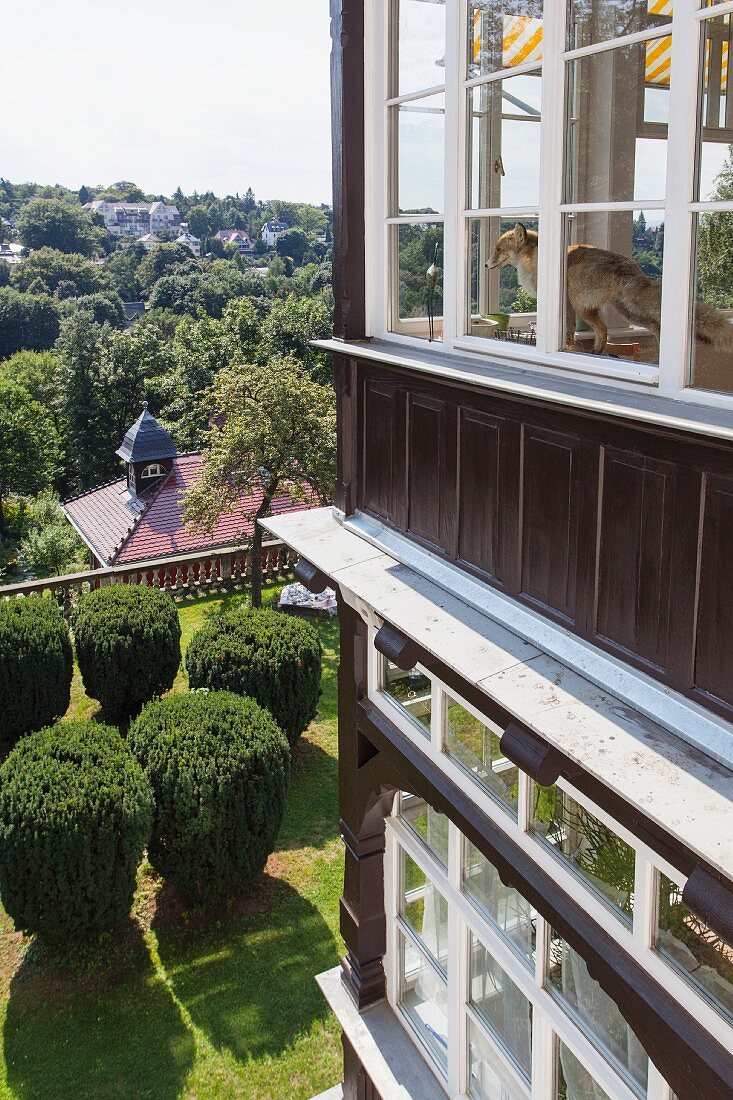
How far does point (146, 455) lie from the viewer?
1939 centimetres

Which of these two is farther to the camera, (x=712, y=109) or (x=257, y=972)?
(x=257, y=972)

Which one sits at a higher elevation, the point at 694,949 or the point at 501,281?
the point at 501,281

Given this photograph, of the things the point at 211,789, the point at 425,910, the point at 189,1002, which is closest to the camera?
the point at 425,910

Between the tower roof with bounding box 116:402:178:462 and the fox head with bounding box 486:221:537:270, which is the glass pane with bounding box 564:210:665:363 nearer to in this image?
the fox head with bounding box 486:221:537:270

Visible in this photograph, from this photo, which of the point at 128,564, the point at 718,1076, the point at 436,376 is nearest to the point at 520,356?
the point at 436,376

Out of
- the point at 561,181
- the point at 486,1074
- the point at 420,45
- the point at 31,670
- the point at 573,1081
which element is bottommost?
the point at 31,670

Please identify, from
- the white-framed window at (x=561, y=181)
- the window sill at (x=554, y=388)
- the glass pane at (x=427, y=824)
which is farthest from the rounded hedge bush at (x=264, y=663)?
the white-framed window at (x=561, y=181)

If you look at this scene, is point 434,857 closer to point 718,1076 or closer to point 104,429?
point 718,1076

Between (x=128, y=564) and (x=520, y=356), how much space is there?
1429cm

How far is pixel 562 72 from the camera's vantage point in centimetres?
302

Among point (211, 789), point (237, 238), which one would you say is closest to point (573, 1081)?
point (211, 789)

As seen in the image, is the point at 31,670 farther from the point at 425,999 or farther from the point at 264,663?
the point at 425,999

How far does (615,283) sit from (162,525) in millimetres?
15762

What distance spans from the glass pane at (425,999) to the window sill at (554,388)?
3.12 m
